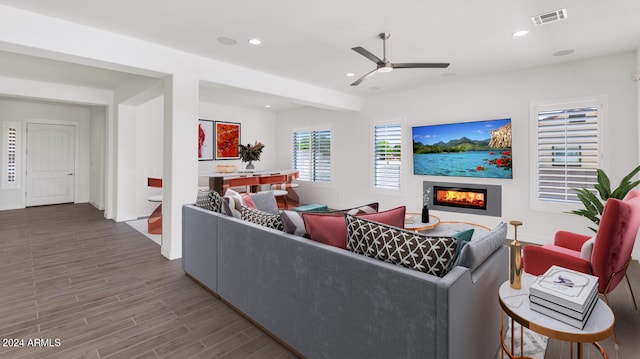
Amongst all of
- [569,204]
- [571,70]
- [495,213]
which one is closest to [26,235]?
[495,213]

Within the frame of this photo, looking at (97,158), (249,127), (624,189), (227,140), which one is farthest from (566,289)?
(97,158)

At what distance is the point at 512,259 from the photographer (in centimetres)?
171

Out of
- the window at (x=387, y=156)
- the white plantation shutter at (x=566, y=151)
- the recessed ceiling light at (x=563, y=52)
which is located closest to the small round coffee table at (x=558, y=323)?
the white plantation shutter at (x=566, y=151)

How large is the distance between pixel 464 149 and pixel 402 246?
170 inches

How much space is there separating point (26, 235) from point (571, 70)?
848 centimetres

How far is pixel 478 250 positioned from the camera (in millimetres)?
1600

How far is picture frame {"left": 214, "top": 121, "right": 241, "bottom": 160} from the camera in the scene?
7.67 metres

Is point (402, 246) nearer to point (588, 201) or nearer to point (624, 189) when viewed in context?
point (624, 189)

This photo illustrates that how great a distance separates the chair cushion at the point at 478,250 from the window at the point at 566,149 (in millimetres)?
3441

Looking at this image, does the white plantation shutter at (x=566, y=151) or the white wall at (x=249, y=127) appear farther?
the white wall at (x=249, y=127)

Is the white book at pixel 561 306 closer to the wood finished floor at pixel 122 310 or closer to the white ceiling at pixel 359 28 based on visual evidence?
the wood finished floor at pixel 122 310

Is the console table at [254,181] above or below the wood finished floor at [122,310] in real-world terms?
above

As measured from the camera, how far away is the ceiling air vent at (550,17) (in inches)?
114

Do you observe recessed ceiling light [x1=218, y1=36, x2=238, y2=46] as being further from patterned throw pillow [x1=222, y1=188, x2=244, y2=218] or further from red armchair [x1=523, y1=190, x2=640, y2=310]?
red armchair [x1=523, y1=190, x2=640, y2=310]
